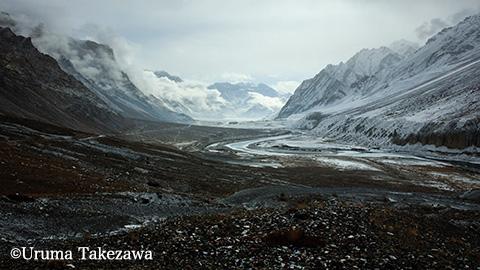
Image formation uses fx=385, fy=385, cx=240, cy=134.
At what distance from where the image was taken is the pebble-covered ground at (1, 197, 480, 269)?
1708 cm

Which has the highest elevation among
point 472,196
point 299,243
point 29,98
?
point 29,98

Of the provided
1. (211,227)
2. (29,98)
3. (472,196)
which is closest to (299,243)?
(211,227)

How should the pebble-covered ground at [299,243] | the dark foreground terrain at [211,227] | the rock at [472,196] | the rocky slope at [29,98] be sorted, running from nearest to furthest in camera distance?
the pebble-covered ground at [299,243] → the dark foreground terrain at [211,227] → the rock at [472,196] → the rocky slope at [29,98]

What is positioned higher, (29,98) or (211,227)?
(29,98)

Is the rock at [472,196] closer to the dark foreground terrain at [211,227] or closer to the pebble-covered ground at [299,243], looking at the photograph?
the dark foreground terrain at [211,227]

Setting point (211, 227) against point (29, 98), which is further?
point (29, 98)

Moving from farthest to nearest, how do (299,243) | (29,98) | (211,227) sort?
(29,98)
(211,227)
(299,243)

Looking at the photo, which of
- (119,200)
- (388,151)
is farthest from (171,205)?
(388,151)

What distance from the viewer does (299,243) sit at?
19.5 metres

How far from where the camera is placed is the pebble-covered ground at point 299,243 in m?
17.1

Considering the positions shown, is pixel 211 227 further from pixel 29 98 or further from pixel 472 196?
pixel 29 98

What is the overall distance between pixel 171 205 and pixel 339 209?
1624 centimetres

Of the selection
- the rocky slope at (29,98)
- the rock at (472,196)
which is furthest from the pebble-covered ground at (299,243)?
the rocky slope at (29,98)

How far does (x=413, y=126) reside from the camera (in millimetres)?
154000
